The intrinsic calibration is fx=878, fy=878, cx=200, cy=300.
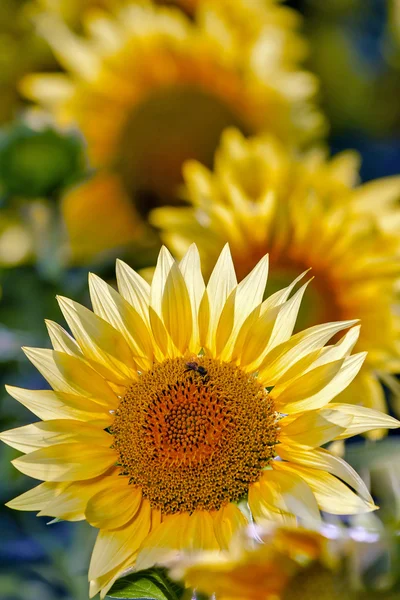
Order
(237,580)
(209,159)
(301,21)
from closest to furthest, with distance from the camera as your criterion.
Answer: (237,580)
(209,159)
(301,21)

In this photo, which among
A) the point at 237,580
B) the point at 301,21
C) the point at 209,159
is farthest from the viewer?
the point at 301,21

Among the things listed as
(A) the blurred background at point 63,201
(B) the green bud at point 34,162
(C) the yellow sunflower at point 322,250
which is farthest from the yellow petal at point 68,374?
(B) the green bud at point 34,162

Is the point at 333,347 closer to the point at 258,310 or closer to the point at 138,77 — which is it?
the point at 258,310

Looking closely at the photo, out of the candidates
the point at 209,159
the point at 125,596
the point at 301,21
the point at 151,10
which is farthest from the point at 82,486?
the point at 301,21

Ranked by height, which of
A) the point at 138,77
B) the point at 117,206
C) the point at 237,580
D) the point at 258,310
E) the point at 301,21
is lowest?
the point at 237,580

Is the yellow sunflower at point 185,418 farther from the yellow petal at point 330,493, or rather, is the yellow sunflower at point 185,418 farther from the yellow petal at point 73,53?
the yellow petal at point 73,53

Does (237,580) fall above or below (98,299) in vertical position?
below
